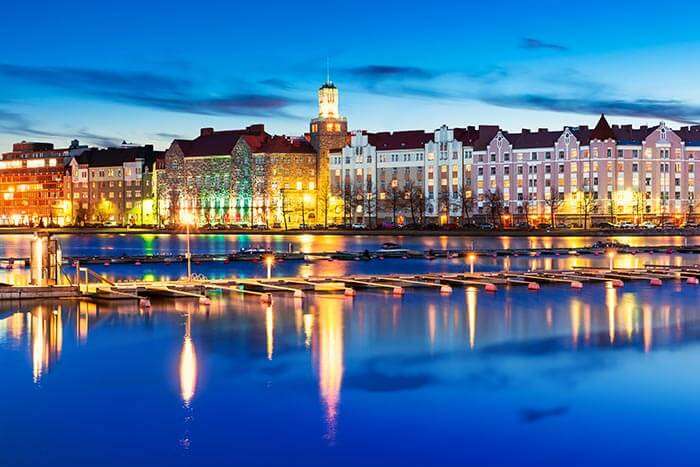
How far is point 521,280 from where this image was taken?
5559 cm

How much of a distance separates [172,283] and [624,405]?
29.1 meters

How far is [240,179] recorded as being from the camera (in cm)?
16550

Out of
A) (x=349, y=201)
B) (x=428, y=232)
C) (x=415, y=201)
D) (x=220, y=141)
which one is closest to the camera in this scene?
(x=428, y=232)

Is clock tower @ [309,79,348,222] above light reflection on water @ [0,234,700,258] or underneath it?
above

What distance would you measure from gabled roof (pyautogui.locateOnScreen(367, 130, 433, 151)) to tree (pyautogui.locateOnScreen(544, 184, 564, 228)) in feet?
72.9

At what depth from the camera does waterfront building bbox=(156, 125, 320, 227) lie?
160125 mm

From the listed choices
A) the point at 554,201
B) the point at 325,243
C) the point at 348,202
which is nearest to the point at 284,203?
the point at 348,202

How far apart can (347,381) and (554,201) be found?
110 meters

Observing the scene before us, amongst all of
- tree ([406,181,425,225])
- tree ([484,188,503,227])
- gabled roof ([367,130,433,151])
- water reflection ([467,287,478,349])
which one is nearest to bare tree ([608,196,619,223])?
tree ([484,188,503,227])

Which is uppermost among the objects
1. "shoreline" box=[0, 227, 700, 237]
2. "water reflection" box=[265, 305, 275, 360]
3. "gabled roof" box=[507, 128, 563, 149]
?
"gabled roof" box=[507, 128, 563, 149]

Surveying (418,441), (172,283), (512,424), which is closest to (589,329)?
(512,424)

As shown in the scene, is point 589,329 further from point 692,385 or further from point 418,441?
point 418,441

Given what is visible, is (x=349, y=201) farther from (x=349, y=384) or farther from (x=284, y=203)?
(x=349, y=384)

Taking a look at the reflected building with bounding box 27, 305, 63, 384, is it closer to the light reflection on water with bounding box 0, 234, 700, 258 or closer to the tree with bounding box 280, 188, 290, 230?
the light reflection on water with bounding box 0, 234, 700, 258
